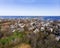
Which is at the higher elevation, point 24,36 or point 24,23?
point 24,23

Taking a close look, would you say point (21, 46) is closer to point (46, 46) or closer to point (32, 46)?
point (32, 46)

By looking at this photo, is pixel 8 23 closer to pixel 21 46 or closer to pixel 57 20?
pixel 21 46

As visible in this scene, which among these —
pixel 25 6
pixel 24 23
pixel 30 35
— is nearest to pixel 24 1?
pixel 25 6

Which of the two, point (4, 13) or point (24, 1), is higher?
point (24, 1)

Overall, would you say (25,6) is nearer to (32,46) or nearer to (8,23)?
(8,23)

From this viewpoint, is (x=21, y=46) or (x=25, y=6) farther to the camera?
(x=25, y=6)

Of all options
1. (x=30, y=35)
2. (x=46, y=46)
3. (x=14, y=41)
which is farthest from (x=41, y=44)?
(x=14, y=41)

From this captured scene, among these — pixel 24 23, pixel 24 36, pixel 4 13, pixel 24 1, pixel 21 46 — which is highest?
pixel 24 1
